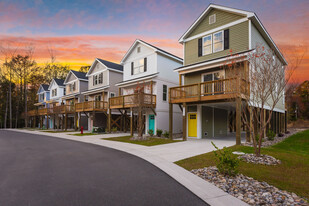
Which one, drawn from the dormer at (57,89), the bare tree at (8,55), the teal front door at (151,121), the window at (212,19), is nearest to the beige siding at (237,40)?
the window at (212,19)

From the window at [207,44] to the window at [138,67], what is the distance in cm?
857

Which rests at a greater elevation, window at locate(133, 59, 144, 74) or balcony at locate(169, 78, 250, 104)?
window at locate(133, 59, 144, 74)

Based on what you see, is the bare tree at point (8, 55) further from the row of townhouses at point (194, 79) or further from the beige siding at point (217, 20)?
the beige siding at point (217, 20)

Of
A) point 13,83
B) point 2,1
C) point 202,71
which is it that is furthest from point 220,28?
point 13,83

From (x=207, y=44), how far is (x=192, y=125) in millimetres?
7582

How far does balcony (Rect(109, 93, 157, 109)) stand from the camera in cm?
1797

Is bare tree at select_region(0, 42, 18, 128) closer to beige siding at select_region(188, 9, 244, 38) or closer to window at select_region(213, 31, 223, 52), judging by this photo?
beige siding at select_region(188, 9, 244, 38)

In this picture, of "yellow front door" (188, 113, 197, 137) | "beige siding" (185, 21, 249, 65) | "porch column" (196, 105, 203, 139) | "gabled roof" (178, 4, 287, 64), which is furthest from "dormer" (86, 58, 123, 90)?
"porch column" (196, 105, 203, 139)

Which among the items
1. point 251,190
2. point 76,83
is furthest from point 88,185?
point 76,83

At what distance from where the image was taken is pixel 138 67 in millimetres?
23938

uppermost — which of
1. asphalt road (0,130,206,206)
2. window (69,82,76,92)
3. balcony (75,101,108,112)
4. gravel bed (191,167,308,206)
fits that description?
window (69,82,76,92)

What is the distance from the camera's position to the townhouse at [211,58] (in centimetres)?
1466

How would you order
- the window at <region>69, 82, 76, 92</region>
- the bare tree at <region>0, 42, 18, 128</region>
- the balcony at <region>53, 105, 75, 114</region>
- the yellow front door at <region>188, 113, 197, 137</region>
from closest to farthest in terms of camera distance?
the yellow front door at <region>188, 113, 197, 137</region>, the balcony at <region>53, 105, 75, 114</region>, the window at <region>69, 82, 76, 92</region>, the bare tree at <region>0, 42, 18, 128</region>

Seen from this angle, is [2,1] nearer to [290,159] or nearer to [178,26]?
[178,26]
